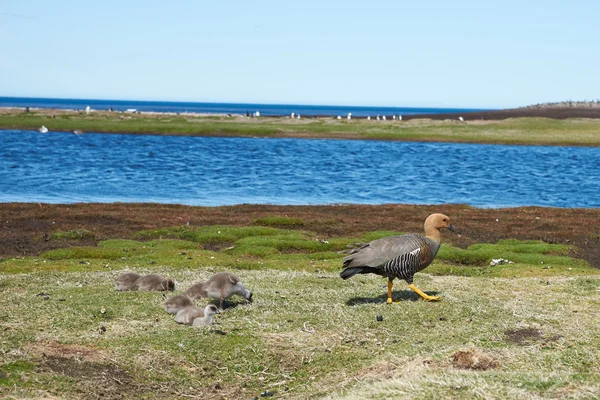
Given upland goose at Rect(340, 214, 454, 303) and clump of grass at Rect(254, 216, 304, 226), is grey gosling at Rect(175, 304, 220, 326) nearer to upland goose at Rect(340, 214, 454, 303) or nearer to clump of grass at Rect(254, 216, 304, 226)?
upland goose at Rect(340, 214, 454, 303)

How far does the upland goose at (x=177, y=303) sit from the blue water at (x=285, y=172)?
30724 mm

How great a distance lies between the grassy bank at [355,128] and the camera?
10181cm

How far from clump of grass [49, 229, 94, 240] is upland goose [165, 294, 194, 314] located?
1464cm

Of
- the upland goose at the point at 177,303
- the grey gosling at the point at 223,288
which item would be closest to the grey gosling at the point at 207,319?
the upland goose at the point at 177,303

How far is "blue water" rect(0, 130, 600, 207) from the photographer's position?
50.7m

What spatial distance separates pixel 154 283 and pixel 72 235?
1247cm

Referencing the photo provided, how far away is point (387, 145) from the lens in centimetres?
9638

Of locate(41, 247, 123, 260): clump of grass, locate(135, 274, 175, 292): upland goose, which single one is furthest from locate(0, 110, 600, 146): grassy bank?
locate(135, 274, 175, 292): upland goose

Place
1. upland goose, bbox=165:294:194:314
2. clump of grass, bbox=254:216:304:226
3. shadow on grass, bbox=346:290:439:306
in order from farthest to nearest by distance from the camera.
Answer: clump of grass, bbox=254:216:304:226 < shadow on grass, bbox=346:290:439:306 < upland goose, bbox=165:294:194:314

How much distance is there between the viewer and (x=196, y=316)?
15.2 m

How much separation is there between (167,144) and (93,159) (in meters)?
20.5

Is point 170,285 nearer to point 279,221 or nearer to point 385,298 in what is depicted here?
point 385,298

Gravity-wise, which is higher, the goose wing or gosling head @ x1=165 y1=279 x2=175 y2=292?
the goose wing

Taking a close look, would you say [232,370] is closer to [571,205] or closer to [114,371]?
[114,371]
